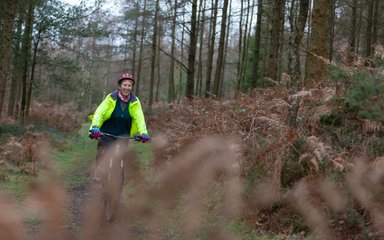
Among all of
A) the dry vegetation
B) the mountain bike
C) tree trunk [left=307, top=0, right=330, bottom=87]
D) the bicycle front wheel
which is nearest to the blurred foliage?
the dry vegetation

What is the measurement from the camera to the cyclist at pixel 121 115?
25.3 ft

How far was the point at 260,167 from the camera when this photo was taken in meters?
7.31

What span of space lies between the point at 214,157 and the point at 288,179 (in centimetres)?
230

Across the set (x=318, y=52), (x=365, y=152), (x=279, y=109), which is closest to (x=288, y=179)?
(x=365, y=152)

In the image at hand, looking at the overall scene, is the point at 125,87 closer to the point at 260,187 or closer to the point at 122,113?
the point at 122,113

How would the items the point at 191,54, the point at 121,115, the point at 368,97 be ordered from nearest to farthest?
the point at 368,97, the point at 121,115, the point at 191,54

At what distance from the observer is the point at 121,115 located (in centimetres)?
783

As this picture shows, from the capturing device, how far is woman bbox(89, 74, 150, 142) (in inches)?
303

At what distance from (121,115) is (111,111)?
0.18m

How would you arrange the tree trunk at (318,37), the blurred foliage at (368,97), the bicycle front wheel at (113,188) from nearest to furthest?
the blurred foliage at (368,97) → the bicycle front wheel at (113,188) → the tree trunk at (318,37)

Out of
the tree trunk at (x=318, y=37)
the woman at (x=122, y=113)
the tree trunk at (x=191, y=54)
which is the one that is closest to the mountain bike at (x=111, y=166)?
the woman at (x=122, y=113)

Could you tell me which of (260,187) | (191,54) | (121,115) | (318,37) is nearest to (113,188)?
(121,115)

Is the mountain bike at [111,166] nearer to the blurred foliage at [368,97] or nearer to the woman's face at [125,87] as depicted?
the woman's face at [125,87]

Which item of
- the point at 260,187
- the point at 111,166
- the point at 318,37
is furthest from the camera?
the point at 318,37
